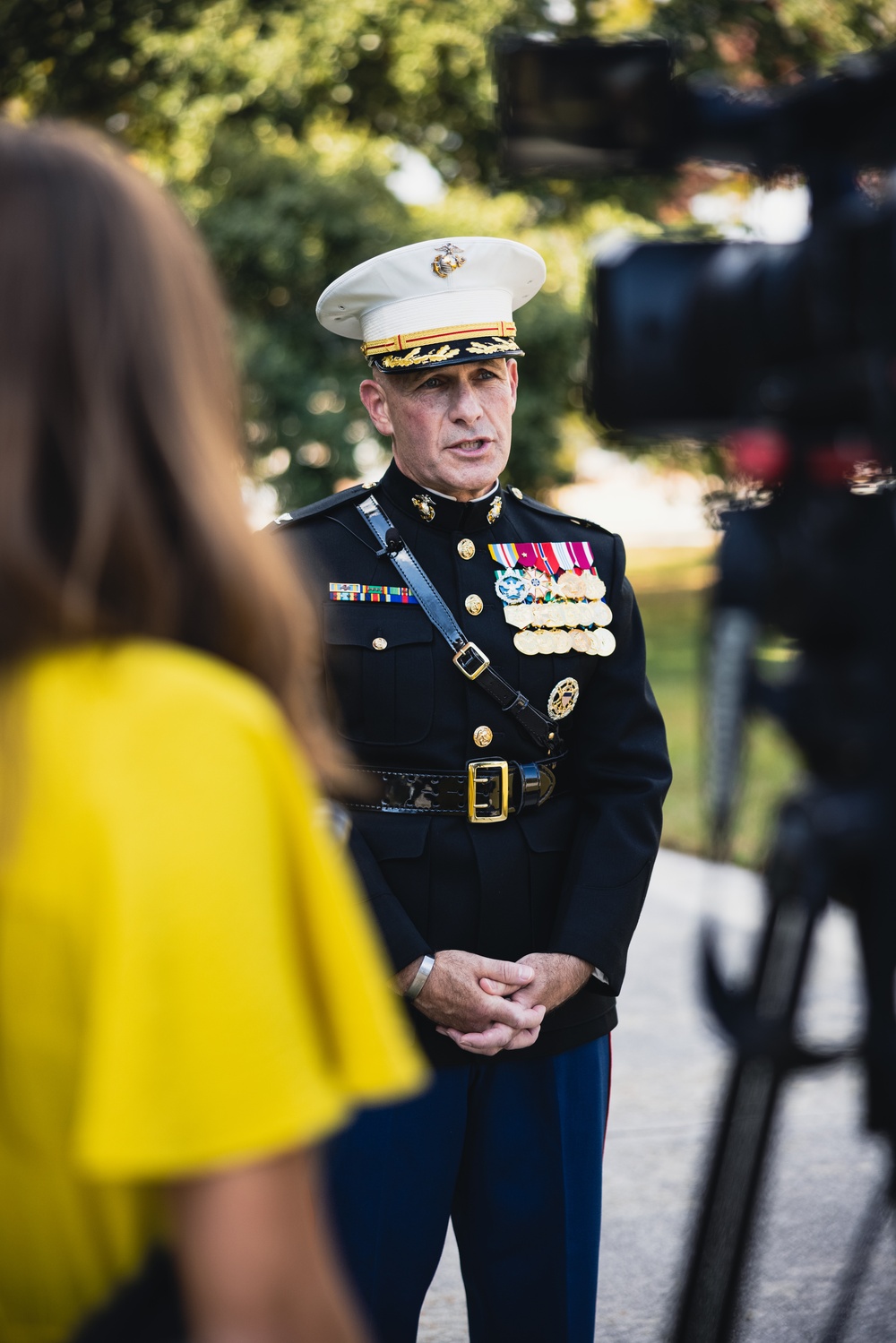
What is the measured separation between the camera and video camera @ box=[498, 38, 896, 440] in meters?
1.10

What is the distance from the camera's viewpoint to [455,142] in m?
13.2

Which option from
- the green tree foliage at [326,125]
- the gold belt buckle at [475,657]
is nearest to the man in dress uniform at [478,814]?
the gold belt buckle at [475,657]

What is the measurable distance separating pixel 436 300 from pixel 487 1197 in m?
1.41

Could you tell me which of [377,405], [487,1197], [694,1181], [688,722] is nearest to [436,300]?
[377,405]

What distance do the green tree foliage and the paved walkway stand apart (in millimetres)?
6988

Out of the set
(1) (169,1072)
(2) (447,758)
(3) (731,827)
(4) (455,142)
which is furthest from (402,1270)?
(4) (455,142)

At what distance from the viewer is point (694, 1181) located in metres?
3.24

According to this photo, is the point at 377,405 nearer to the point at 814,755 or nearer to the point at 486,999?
the point at 486,999

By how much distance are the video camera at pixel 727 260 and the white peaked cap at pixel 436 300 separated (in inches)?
35.5

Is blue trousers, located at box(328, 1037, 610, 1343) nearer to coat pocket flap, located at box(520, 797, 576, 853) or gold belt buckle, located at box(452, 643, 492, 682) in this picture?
coat pocket flap, located at box(520, 797, 576, 853)

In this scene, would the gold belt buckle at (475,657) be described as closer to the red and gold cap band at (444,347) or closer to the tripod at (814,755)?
the red and gold cap band at (444,347)

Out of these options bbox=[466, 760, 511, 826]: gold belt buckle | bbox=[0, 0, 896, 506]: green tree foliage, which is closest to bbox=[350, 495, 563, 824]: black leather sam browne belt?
bbox=[466, 760, 511, 826]: gold belt buckle

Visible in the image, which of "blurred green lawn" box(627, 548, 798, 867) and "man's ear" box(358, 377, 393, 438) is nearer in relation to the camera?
"blurred green lawn" box(627, 548, 798, 867)

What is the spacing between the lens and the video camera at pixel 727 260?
1.10m
